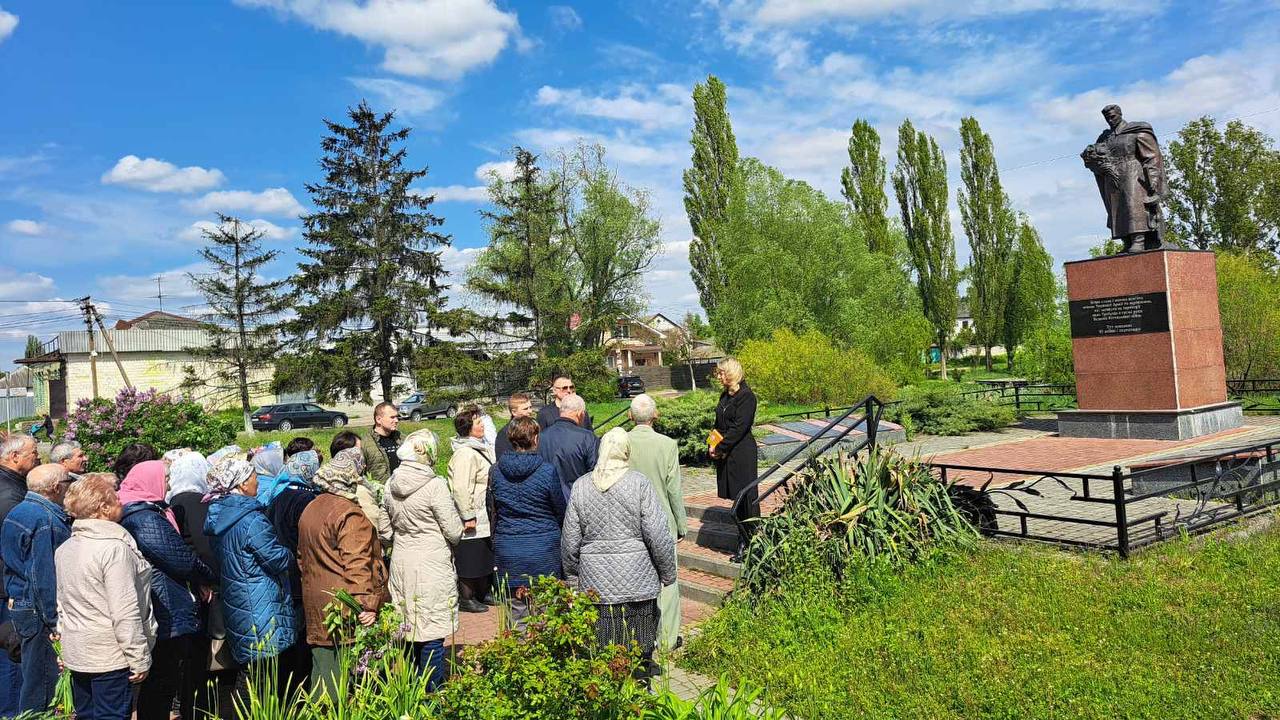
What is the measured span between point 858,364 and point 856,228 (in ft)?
53.4

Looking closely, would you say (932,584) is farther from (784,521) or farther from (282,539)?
(282,539)

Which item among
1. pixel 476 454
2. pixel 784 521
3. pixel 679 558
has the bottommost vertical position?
pixel 679 558

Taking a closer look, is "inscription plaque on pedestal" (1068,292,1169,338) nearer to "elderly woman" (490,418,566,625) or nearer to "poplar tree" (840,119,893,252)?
"elderly woman" (490,418,566,625)

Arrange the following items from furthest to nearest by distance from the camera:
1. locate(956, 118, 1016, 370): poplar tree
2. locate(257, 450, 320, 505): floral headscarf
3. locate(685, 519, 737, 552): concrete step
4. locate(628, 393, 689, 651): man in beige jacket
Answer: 1. locate(956, 118, 1016, 370): poplar tree
2. locate(685, 519, 737, 552): concrete step
3. locate(628, 393, 689, 651): man in beige jacket
4. locate(257, 450, 320, 505): floral headscarf

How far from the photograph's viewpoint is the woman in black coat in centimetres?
651

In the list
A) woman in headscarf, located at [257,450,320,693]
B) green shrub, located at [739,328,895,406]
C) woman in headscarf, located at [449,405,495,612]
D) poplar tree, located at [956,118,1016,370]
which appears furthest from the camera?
poplar tree, located at [956,118,1016,370]

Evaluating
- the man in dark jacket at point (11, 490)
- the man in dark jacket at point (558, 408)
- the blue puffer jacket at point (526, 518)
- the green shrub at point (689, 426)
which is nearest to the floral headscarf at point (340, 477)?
the blue puffer jacket at point (526, 518)

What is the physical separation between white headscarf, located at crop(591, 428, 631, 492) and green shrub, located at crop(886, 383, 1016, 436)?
41.2ft

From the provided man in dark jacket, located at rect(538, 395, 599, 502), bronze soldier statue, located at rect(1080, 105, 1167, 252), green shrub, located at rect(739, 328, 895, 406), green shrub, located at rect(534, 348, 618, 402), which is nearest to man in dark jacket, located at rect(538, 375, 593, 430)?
man in dark jacket, located at rect(538, 395, 599, 502)

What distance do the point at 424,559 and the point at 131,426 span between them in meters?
10.1

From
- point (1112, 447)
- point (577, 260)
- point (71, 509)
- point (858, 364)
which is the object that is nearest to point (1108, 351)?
point (1112, 447)

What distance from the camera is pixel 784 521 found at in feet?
20.4

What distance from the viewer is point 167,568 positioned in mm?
4336

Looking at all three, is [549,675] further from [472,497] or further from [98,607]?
[472,497]
